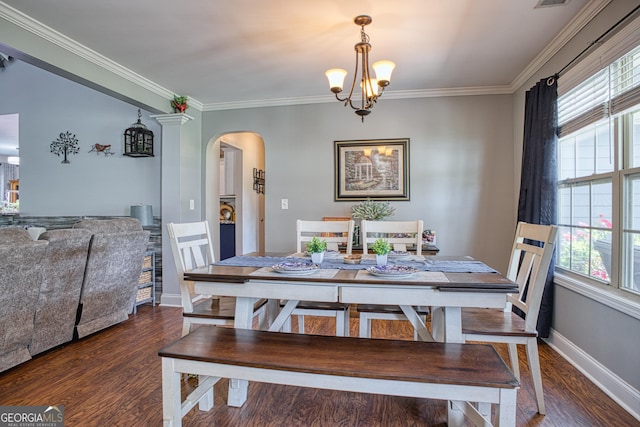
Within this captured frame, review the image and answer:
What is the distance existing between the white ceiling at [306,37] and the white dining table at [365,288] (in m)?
1.62

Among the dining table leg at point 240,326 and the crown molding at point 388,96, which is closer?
the dining table leg at point 240,326

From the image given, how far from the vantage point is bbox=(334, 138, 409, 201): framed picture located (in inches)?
147

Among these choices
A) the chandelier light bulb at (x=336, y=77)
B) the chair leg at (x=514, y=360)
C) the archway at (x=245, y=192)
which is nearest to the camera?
the chair leg at (x=514, y=360)

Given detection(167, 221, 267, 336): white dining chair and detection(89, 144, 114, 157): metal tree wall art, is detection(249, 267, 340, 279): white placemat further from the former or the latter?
detection(89, 144, 114, 157): metal tree wall art

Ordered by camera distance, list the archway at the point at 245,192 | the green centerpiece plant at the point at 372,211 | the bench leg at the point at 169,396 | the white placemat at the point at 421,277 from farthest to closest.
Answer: the archway at the point at 245,192
the green centerpiece plant at the point at 372,211
the white placemat at the point at 421,277
the bench leg at the point at 169,396

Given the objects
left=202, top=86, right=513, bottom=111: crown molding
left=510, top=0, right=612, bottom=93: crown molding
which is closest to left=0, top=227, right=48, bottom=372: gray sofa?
left=202, top=86, right=513, bottom=111: crown molding

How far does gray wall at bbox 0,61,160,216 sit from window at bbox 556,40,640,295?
13.3 ft

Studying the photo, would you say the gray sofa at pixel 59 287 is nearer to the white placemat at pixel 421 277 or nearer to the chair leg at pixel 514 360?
the white placemat at pixel 421 277

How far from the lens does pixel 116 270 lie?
2.93 meters

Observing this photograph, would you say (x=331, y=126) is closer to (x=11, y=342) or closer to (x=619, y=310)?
(x=619, y=310)

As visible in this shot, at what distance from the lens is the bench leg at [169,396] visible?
147 cm

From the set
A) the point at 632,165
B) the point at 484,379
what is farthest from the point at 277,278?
the point at 632,165

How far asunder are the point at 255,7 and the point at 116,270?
237cm

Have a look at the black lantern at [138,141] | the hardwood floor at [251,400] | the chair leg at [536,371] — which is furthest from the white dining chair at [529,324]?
the black lantern at [138,141]
